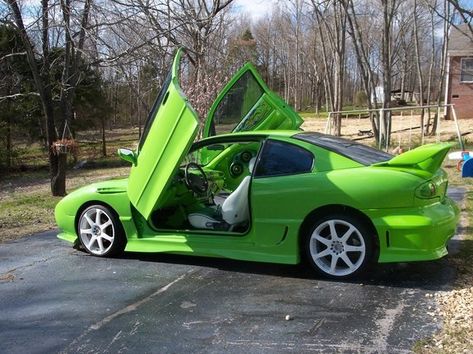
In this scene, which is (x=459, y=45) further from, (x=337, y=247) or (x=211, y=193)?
(x=337, y=247)

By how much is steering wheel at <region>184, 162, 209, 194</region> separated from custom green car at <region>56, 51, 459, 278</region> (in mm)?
12

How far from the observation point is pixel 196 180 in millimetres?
6117

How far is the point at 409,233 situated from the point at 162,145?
93.7 inches

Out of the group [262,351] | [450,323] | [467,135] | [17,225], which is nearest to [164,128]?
[262,351]

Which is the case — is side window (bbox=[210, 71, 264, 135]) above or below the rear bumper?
above

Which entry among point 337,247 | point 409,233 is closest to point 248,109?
Answer: point 337,247

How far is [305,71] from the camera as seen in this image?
6675 centimetres

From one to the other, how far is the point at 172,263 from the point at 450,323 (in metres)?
2.85

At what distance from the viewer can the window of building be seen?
35281mm

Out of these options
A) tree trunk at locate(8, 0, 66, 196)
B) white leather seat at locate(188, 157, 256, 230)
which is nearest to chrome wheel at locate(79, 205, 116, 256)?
white leather seat at locate(188, 157, 256, 230)

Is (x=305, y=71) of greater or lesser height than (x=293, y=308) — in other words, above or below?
above

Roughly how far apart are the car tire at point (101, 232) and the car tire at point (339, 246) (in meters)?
2.08

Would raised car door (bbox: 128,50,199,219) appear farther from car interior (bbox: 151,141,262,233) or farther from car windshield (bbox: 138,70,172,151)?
car interior (bbox: 151,141,262,233)

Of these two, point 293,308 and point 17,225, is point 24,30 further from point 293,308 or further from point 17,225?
point 293,308
